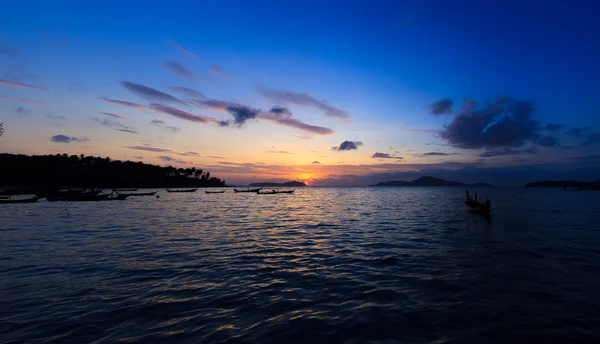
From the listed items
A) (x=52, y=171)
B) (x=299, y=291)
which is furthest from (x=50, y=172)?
(x=299, y=291)

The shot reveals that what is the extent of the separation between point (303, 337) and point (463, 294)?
750 centimetres

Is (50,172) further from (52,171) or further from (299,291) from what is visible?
(299,291)

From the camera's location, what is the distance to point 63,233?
25.9 meters

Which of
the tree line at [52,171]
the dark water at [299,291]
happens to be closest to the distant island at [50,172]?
the tree line at [52,171]

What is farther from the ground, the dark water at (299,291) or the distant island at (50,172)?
the distant island at (50,172)

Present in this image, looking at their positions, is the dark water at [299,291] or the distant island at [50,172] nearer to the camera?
the dark water at [299,291]

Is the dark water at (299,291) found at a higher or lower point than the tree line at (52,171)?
lower

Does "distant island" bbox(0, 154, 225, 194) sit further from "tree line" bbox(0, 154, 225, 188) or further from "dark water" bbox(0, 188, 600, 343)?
"dark water" bbox(0, 188, 600, 343)

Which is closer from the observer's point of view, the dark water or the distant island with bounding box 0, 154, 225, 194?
the dark water

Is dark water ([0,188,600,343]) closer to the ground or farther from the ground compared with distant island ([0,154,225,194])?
closer to the ground

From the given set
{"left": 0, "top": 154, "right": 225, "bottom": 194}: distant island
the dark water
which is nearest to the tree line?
{"left": 0, "top": 154, "right": 225, "bottom": 194}: distant island

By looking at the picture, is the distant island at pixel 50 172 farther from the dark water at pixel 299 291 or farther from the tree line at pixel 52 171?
the dark water at pixel 299 291

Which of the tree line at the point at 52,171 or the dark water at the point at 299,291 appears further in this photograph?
the tree line at the point at 52,171

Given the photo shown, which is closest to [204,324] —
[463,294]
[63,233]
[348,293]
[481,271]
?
[348,293]
